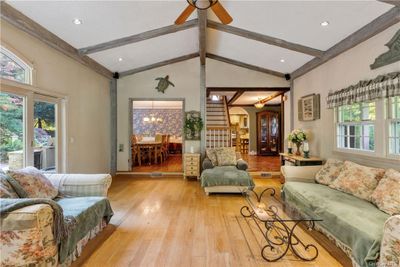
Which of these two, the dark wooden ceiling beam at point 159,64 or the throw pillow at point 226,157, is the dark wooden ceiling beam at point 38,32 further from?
the throw pillow at point 226,157

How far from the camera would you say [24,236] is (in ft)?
6.26

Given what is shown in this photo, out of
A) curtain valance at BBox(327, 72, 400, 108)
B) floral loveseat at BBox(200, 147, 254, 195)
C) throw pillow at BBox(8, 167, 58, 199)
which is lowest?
floral loveseat at BBox(200, 147, 254, 195)

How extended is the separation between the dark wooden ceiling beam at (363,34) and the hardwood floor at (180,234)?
9.19ft

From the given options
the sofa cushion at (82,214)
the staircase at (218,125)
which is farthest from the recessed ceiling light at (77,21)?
the staircase at (218,125)

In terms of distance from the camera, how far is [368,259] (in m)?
2.00

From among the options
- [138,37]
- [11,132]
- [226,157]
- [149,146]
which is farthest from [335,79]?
[149,146]

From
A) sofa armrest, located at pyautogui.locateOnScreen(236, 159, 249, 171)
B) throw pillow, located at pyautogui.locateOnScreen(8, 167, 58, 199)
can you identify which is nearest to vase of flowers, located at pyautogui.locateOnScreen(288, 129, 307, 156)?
sofa armrest, located at pyautogui.locateOnScreen(236, 159, 249, 171)

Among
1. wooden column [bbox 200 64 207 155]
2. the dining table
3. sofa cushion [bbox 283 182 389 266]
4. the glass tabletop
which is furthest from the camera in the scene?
the dining table

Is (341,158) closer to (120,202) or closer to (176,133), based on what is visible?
(120,202)

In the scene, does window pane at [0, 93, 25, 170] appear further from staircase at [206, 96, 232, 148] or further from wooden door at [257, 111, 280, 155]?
wooden door at [257, 111, 280, 155]

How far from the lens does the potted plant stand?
675cm

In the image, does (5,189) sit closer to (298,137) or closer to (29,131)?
(29,131)

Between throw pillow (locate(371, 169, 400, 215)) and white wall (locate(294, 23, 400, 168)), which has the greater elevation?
white wall (locate(294, 23, 400, 168))

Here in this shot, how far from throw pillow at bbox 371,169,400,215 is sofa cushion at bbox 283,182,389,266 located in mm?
74
